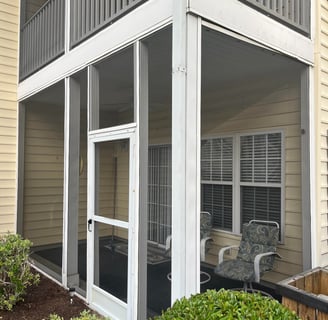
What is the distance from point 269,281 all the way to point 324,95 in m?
2.65

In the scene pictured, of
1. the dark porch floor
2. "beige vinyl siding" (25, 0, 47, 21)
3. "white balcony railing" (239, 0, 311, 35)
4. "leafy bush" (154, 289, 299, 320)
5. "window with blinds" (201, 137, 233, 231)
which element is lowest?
the dark porch floor

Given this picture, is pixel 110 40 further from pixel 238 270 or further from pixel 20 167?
pixel 20 167

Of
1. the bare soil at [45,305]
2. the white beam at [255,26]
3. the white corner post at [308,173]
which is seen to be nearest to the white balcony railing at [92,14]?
the white beam at [255,26]

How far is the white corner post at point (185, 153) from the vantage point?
91.8 inches

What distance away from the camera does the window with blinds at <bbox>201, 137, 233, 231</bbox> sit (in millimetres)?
5137

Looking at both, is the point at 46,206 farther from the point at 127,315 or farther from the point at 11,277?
the point at 127,315

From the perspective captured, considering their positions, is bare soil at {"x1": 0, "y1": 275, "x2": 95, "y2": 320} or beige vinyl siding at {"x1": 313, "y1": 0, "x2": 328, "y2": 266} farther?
beige vinyl siding at {"x1": 313, "y1": 0, "x2": 328, "y2": 266}

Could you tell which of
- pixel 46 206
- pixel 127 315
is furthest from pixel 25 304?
pixel 46 206

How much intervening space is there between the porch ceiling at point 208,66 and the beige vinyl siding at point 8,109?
2.00 ft

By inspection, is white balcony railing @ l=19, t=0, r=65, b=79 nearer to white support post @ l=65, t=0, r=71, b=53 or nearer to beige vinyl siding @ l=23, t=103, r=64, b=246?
white support post @ l=65, t=0, r=71, b=53

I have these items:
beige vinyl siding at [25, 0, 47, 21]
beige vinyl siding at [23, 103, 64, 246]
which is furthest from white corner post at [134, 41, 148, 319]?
beige vinyl siding at [25, 0, 47, 21]

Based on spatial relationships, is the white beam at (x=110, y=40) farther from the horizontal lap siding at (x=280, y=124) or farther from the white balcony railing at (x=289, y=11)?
the horizontal lap siding at (x=280, y=124)

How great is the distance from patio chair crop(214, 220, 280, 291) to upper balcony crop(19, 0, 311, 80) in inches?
100

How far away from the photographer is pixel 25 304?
3715 millimetres
